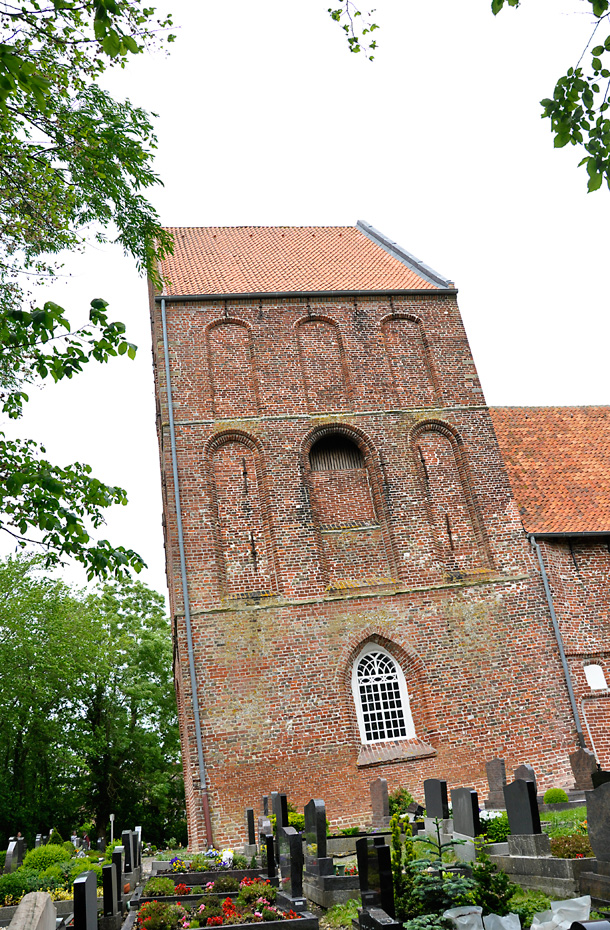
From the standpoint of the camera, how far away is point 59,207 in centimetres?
708

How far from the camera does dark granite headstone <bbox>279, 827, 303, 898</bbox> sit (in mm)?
7211

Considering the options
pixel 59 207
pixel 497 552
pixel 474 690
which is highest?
pixel 59 207

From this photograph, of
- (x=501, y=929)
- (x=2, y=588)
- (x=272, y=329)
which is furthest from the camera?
(x=2, y=588)

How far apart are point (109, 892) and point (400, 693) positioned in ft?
26.9

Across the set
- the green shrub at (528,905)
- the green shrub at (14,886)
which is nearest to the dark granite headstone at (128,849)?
the green shrub at (14,886)

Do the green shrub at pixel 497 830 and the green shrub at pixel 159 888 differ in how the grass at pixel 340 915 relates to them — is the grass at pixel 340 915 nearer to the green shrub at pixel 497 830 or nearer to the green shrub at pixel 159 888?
the green shrub at pixel 497 830

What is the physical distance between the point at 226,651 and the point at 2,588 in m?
15.6

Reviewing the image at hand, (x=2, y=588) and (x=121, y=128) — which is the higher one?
(x=2, y=588)

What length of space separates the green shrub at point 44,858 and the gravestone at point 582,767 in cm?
895

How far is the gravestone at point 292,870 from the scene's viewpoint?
7024 millimetres

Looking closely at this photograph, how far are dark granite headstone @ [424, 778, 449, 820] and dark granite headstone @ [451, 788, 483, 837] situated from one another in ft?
1.44

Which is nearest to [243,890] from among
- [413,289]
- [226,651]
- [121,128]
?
[226,651]

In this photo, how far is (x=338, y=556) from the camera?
600 inches

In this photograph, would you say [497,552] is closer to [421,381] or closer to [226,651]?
[421,381]
